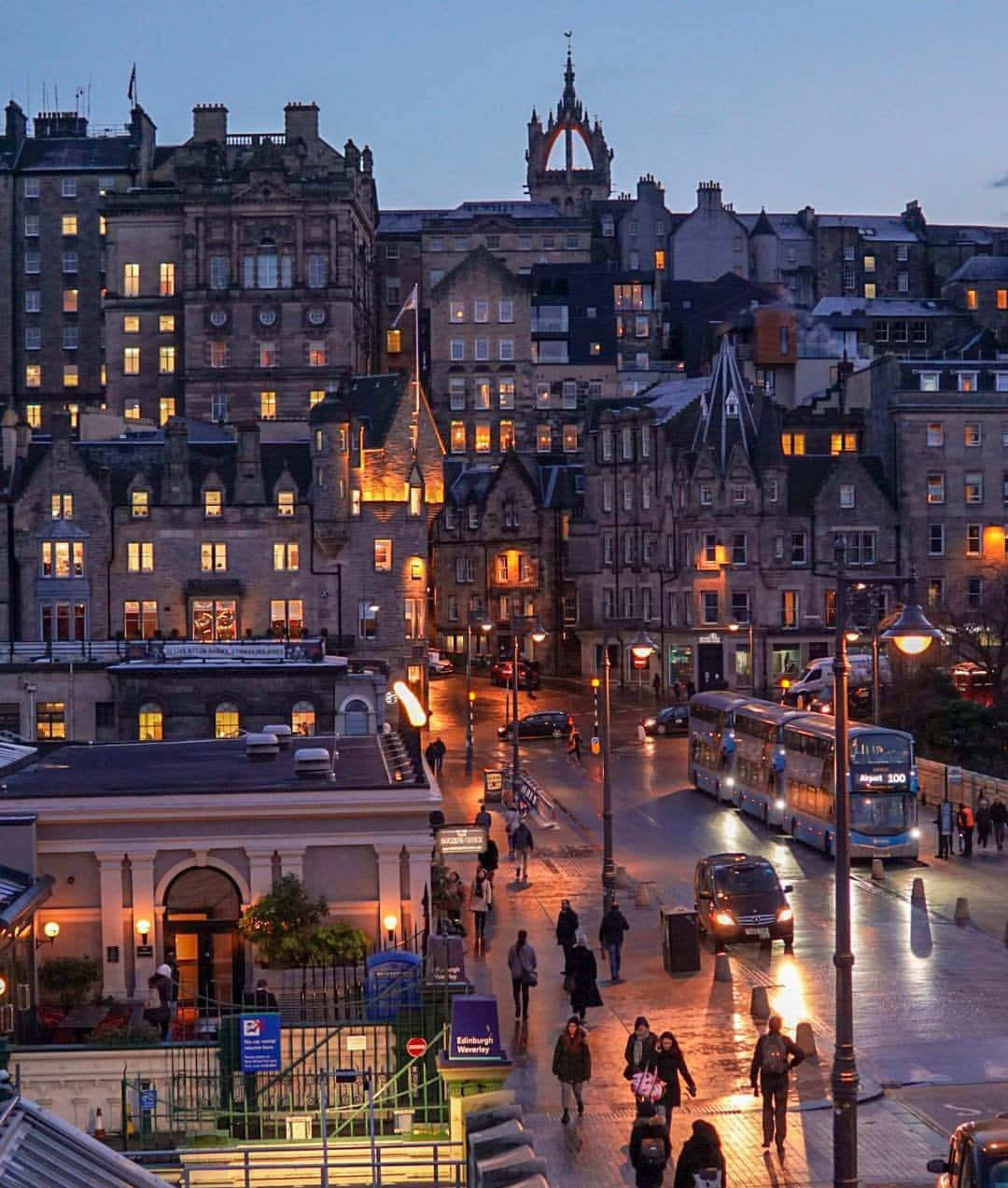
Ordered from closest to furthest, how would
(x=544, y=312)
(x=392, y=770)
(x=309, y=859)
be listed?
(x=309, y=859)
(x=392, y=770)
(x=544, y=312)

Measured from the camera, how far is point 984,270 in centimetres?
14388

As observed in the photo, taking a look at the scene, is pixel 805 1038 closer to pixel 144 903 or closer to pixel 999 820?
pixel 144 903

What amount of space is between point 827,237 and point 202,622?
→ 290 feet

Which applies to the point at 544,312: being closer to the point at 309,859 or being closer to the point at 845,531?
the point at 845,531

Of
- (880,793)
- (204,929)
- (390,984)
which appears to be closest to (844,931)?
(390,984)

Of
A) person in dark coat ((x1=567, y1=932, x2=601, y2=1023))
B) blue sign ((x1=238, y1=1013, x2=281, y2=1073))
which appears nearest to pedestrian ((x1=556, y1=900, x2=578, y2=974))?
person in dark coat ((x1=567, y1=932, x2=601, y2=1023))

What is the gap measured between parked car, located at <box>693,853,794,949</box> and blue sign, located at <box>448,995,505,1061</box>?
16548mm

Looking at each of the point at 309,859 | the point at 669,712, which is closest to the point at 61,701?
the point at 669,712

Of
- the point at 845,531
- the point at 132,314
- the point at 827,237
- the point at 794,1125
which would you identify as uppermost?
the point at 827,237

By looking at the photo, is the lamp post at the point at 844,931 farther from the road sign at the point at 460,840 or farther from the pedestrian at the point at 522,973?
the road sign at the point at 460,840

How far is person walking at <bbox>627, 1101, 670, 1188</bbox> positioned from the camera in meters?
23.5

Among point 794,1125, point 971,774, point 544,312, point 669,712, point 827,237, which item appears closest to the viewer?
point 794,1125

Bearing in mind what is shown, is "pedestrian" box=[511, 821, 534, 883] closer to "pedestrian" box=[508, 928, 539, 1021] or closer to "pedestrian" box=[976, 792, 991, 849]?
"pedestrian" box=[976, 792, 991, 849]

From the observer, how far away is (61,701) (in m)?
74.3
